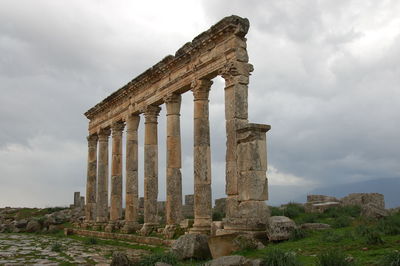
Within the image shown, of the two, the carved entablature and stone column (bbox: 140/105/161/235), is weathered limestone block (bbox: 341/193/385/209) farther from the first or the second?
the carved entablature

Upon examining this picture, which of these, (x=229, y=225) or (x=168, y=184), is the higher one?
(x=168, y=184)

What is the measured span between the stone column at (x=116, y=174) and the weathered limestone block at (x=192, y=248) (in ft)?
45.5

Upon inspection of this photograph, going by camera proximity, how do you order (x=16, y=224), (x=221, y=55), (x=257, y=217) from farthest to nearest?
(x=16, y=224), (x=221, y=55), (x=257, y=217)

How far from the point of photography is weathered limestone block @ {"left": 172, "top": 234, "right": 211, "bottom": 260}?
11.1 metres

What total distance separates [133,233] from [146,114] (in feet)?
20.5

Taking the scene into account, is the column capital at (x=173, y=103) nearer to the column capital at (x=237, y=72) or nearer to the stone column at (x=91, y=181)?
the column capital at (x=237, y=72)

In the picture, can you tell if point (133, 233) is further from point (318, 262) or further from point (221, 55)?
point (318, 262)

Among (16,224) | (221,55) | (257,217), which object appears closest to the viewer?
(257,217)

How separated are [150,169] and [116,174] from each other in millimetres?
4830

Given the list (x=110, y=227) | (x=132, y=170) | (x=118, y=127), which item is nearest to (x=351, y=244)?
(x=132, y=170)

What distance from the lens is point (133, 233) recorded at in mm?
21719

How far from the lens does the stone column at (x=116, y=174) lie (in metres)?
24.8

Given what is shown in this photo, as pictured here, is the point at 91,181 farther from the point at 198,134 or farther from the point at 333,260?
the point at 333,260

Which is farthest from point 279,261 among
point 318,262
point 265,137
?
point 265,137
